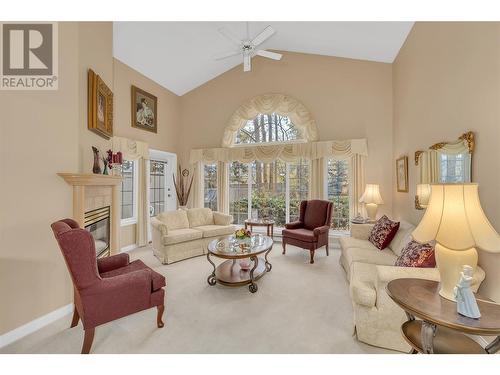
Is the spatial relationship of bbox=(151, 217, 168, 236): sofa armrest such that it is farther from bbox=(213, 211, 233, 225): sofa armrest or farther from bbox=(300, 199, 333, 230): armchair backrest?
bbox=(300, 199, 333, 230): armchair backrest

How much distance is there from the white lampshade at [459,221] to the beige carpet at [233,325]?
3.63 ft

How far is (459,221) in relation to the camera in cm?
148

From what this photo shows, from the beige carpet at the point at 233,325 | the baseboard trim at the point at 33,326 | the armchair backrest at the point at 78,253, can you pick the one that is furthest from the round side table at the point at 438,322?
the baseboard trim at the point at 33,326

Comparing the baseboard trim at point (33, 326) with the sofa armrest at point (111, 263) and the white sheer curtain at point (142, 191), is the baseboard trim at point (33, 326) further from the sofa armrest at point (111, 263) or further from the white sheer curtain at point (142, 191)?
the white sheer curtain at point (142, 191)

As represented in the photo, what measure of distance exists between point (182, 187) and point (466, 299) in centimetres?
551

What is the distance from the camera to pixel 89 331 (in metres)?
1.83

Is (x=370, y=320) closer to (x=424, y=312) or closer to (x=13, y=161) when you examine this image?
(x=424, y=312)

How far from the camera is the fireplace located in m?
2.80

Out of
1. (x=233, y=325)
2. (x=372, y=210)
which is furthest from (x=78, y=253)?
(x=372, y=210)

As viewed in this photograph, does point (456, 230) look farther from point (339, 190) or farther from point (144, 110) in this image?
point (144, 110)

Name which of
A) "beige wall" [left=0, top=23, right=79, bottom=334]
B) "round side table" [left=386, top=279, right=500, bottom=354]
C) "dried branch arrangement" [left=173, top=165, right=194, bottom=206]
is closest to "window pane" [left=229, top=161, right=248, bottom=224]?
"dried branch arrangement" [left=173, top=165, right=194, bottom=206]

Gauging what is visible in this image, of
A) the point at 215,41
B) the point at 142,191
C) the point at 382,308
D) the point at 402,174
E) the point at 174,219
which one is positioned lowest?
the point at 382,308

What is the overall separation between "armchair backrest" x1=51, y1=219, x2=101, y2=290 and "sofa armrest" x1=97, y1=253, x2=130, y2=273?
58cm

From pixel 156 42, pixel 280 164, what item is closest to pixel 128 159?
pixel 156 42
